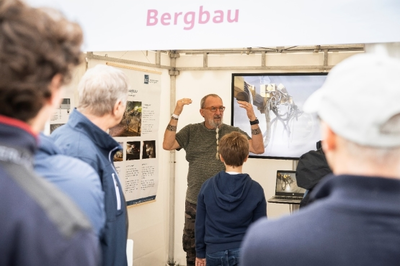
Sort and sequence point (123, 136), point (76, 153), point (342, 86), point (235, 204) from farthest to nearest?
point (123, 136) < point (235, 204) < point (76, 153) < point (342, 86)

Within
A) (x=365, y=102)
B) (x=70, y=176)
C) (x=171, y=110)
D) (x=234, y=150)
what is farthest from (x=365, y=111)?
(x=171, y=110)

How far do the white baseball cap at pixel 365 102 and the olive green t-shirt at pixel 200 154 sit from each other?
3469 millimetres

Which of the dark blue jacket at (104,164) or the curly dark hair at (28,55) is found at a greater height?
the curly dark hair at (28,55)

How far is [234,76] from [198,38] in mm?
3318

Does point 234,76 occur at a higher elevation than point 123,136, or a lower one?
higher

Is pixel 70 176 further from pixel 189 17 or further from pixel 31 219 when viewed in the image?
pixel 189 17

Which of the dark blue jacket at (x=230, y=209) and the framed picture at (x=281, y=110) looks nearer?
the dark blue jacket at (x=230, y=209)

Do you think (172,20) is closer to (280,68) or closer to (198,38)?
(198,38)

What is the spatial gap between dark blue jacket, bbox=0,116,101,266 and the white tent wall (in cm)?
455

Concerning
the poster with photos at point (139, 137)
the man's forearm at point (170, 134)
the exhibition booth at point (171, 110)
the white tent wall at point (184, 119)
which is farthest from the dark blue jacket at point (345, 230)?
the white tent wall at point (184, 119)

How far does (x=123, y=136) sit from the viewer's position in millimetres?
4828

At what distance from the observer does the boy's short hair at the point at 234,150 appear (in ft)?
10.1

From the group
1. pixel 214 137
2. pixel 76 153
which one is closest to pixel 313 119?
pixel 214 137

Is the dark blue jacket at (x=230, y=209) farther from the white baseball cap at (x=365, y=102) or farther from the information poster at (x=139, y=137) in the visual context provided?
the white baseball cap at (x=365, y=102)
